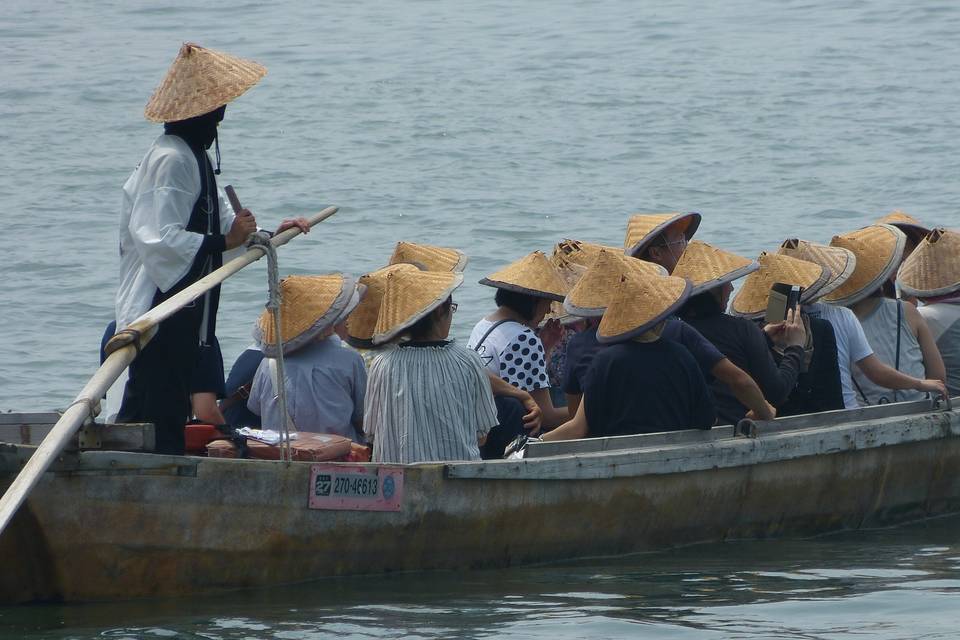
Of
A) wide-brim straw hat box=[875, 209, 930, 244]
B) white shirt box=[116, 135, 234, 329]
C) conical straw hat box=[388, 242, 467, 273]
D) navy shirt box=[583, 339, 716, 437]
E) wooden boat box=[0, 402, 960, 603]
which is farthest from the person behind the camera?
wide-brim straw hat box=[875, 209, 930, 244]

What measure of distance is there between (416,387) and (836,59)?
18.8 metres

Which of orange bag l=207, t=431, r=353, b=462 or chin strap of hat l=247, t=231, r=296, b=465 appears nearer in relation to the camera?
chin strap of hat l=247, t=231, r=296, b=465

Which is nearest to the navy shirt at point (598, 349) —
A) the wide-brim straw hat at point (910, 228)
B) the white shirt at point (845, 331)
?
the white shirt at point (845, 331)

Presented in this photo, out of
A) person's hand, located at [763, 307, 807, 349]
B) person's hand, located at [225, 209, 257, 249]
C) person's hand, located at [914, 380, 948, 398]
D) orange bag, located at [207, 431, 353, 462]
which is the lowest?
orange bag, located at [207, 431, 353, 462]

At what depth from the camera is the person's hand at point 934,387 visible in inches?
327

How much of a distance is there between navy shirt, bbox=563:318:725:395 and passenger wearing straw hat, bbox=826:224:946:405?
0.98 meters

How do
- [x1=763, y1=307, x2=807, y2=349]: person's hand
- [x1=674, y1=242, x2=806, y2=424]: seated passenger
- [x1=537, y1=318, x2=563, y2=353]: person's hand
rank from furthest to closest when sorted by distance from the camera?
[x1=537, y1=318, x2=563, y2=353]: person's hand, [x1=763, y1=307, x2=807, y2=349]: person's hand, [x1=674, y1=242, x2=806, y2=424]: seated passenger

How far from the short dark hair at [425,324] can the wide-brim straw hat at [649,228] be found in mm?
1654

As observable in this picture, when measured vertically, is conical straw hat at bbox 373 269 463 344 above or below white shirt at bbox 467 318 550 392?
above

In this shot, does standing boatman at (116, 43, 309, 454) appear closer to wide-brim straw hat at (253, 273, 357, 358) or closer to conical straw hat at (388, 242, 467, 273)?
wide-brim straw hat at (253, 273, 357, 358)

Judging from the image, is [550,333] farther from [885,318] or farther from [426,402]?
[426,402]

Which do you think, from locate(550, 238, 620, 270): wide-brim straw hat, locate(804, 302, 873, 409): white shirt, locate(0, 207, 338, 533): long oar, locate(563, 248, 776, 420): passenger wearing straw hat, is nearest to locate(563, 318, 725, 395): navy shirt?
locate(563, 248, 776, 420): passenger wearing straw hat

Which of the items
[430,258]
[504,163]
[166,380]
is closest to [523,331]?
[430,258]

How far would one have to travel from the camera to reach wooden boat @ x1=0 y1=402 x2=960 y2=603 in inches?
248
